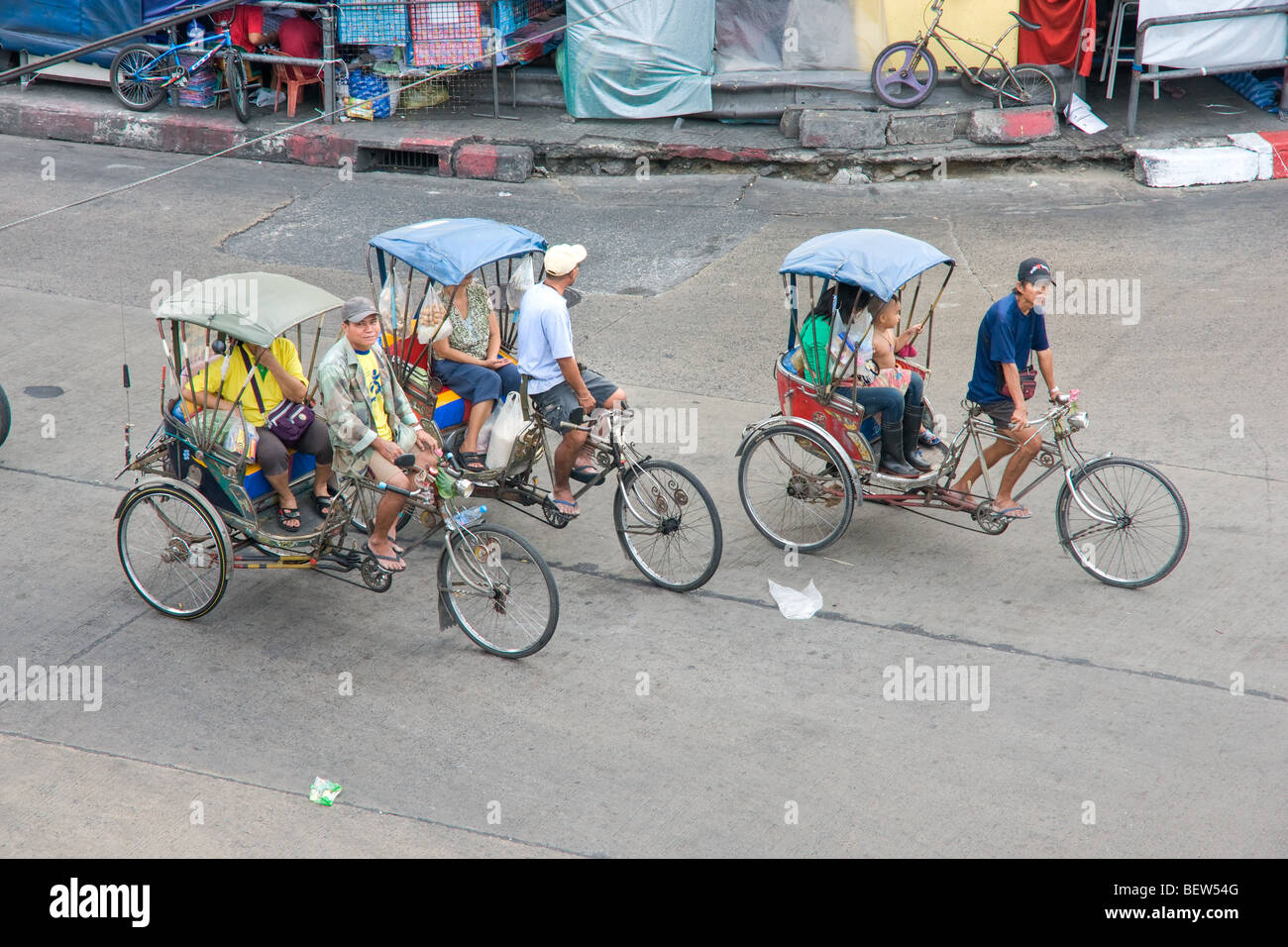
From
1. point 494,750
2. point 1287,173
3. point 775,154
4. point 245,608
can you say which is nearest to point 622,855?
point 494,750

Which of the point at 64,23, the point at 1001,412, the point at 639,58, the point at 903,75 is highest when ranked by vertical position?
the point at 64,23

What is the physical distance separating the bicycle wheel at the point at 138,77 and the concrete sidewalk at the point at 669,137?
0.16 m

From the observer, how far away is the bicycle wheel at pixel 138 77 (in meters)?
14.1

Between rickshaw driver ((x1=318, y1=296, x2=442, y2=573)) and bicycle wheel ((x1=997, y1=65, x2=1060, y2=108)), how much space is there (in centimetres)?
904

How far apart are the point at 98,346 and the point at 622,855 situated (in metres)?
6.67

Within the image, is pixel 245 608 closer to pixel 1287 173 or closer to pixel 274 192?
pixel 274 192

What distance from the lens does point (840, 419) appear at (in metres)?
7.11

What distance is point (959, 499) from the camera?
7066 millimetres

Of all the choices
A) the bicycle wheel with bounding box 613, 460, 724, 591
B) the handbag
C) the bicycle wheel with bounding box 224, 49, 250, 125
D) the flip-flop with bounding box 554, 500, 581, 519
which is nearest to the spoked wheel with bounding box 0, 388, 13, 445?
the handbag

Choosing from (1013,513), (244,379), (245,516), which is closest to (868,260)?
(1013,513)

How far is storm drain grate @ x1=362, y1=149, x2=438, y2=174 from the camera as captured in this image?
13.4 m

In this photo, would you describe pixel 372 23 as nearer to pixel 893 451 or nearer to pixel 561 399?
pixel 561 399

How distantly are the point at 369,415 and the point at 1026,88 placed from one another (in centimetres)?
946

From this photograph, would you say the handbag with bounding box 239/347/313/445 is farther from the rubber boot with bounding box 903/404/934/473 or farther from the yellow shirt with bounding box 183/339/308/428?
the rubber boot with bounding box 903/404/934/473
